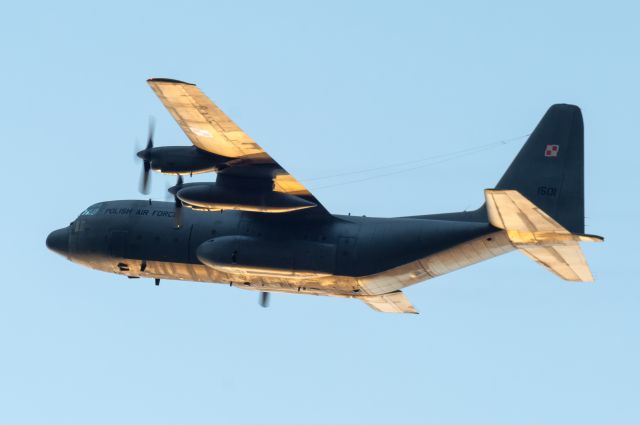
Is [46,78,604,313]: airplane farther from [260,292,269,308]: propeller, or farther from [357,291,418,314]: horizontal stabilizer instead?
[260,292,269,308]: propeller

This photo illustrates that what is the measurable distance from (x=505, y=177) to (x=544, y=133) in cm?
168

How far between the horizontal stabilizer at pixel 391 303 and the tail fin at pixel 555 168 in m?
5.37

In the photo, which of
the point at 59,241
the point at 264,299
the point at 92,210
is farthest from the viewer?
the point at 264,299

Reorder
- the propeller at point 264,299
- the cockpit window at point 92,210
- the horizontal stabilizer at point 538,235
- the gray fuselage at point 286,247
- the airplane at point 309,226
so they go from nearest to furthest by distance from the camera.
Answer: the horizontal stabilizer at point 538,235 → the airplane at point 309,226 → the gray fuselage at point 286,247 → the cockpit window at point 92,210 → the propeller at point 264,299

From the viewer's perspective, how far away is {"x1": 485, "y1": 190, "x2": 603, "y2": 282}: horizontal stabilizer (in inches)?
1451

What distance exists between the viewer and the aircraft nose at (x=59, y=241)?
45812 mm

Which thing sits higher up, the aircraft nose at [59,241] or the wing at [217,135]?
the wing at [217,135]

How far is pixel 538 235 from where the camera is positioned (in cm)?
3819

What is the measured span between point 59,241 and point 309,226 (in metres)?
9.03

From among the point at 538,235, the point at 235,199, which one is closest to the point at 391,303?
the point at 235,199

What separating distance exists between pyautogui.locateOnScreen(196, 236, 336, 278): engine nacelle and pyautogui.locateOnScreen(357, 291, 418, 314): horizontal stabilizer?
2782 mm

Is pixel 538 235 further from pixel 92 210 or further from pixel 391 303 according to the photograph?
pixel 92 210

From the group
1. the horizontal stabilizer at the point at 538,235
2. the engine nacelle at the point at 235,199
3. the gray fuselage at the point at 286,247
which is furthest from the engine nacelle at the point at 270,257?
the horizontal stabilizer at the point at 538,235

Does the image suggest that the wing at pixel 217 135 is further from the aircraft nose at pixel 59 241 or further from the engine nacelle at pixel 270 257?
the aircraft nose at pixel 59 241
